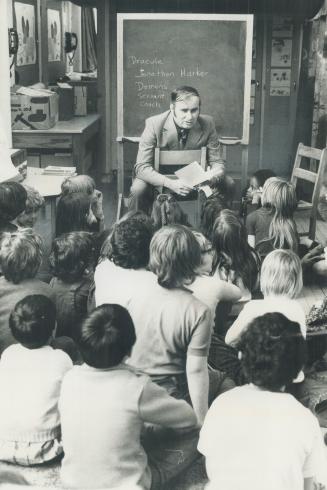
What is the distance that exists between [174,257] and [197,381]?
453 millimetres

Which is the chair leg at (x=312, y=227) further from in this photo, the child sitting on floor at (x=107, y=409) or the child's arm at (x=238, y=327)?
the child sitting on floor at (x=107, y=409)

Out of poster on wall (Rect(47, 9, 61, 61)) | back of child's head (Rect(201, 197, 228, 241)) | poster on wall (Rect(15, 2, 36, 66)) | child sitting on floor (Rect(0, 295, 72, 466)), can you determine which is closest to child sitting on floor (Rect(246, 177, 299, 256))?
back of child's head (Rect(201, 197, 228, 241))

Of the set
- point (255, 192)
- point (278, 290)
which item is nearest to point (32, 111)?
point (255, 192)

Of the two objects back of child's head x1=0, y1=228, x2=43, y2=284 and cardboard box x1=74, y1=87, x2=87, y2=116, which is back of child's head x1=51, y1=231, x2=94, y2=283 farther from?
cardboard box x1=74, y1=87, x2=87, y2=116

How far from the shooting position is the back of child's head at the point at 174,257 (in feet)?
8.38

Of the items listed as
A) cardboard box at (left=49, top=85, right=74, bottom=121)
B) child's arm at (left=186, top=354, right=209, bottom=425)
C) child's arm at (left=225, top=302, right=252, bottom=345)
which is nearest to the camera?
child's arm at (left=186, top=354, right=209, bottom=425)

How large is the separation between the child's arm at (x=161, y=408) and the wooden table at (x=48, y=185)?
2.49m

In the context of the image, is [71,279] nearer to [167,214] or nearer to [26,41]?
[167,214]

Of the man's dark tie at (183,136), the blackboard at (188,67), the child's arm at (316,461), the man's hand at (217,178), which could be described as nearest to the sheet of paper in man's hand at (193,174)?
the man's hand at (217,178)

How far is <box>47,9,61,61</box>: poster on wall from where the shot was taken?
404 inches

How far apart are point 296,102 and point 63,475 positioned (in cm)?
675

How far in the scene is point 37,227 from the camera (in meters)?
5.70

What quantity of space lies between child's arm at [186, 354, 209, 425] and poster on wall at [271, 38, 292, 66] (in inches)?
244

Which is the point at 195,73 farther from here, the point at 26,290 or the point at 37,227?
the point at 26,290
